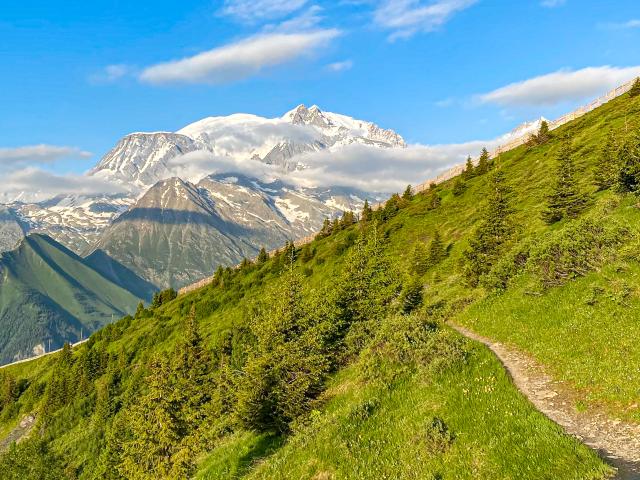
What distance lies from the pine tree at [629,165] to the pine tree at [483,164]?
64.5 m

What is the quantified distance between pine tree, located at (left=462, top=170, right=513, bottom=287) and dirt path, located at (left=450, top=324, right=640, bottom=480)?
21.5 meters

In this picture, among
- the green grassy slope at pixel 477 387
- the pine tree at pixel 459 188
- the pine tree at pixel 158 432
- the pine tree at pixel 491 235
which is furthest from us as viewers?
the pine tree at pixel 459 188

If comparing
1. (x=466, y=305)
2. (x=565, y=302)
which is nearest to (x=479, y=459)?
(x=565, y=302)

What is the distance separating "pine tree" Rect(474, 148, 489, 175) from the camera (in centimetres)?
10199

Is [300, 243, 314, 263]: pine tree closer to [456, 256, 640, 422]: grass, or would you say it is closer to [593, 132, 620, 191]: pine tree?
[593, 132, 620, 191]: pine tree

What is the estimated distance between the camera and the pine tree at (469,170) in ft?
337

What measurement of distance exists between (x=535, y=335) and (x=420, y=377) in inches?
276

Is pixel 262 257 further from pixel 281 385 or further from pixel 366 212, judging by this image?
pixel 281 385

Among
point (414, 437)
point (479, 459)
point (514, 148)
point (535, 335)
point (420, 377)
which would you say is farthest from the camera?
point (514, 148)

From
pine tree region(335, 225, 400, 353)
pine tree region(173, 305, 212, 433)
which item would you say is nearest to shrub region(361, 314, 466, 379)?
pine tree region(335, 225, 400, 353)

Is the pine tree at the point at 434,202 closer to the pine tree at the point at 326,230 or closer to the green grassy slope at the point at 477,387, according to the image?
the pine tree at the point at 326,230

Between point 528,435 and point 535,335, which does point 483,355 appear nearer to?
point 535,335

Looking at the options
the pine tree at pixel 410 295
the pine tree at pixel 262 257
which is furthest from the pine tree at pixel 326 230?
the pine tree at pixel 410 295

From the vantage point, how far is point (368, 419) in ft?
51.0
